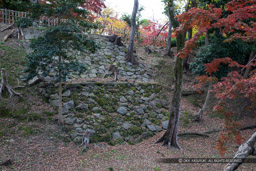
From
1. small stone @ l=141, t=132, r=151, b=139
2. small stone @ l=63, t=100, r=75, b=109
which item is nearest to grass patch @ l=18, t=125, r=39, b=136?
small stone @ l=63, t=100, r=75, b=109

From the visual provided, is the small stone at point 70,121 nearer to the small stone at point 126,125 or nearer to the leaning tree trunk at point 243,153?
the small stone at point 126,125

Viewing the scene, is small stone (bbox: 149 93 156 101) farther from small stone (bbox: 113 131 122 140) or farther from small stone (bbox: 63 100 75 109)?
small stone (bbox: 63 100 75 109)

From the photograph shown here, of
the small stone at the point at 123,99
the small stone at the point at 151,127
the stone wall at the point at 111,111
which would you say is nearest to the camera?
the stone wall at the point at 111,111

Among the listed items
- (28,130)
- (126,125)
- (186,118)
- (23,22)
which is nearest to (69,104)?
(28,130)

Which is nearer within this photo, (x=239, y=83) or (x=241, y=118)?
(x=239, y=83)

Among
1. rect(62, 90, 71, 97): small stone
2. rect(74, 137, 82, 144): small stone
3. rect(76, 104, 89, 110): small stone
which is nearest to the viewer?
rect(74, 137, 82, 144): small stone

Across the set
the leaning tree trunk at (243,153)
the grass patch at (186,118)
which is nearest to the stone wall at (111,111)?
the grass patch at (186,118)

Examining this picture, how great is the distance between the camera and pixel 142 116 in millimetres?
9047

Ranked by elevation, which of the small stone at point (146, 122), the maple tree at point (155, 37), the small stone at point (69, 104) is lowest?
the small stone at point (146, 122)

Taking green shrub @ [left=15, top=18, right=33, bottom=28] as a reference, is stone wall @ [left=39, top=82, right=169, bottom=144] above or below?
below

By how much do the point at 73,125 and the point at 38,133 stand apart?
3.98 ft

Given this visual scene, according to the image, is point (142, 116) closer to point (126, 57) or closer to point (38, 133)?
point (38, 133)

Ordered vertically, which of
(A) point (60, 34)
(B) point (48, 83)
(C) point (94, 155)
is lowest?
(C) point (94, 155)

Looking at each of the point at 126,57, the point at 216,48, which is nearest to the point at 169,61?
the point at 126,57
